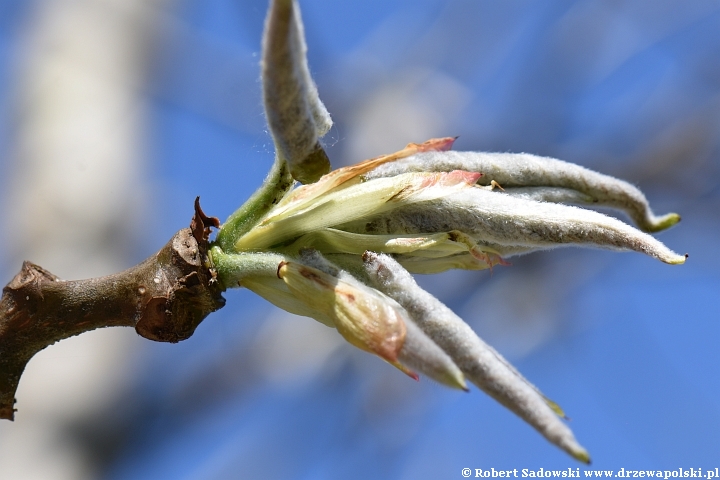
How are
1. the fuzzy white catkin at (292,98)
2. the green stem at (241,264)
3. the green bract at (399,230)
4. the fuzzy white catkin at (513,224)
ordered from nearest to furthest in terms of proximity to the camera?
the fuzzy white catkin at (292,98) < the green bract at (399,230) < the fuzzy white catkin at (513,224) < the green stem at (241,264)

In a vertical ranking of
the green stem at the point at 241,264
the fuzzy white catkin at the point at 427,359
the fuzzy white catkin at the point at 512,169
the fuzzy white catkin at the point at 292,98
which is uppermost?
the fuzzy white catkin at the point at 512,169

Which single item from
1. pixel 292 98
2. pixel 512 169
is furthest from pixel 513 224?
pixel 292 98

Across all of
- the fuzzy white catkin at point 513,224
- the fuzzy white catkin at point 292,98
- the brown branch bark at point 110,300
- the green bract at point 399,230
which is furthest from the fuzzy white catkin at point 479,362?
the brown branch bark at point 110,300

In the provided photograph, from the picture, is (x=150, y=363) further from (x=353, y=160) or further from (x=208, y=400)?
(x=353, y=160)

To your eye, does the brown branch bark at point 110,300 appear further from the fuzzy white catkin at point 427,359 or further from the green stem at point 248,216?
the fuzzy white catkin at point 427,359

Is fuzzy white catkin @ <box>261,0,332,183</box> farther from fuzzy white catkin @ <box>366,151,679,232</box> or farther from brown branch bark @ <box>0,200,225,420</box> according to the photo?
brown branch bark @ <box>0,200,225,420</box>

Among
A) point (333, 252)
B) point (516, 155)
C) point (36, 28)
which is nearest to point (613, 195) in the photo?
point (516, 155)
